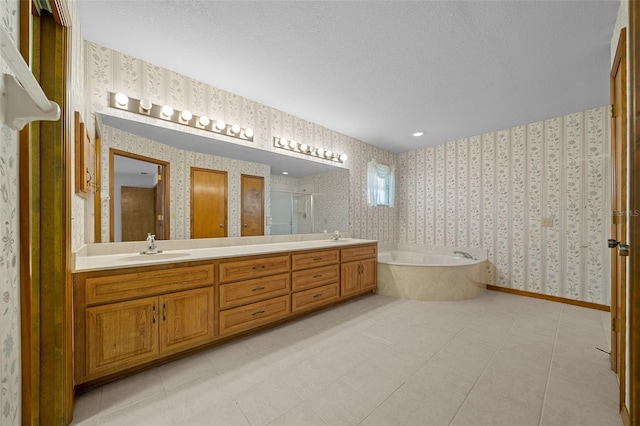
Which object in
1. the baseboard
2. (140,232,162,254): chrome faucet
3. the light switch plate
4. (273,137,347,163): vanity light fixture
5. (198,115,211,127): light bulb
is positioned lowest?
the baseboard

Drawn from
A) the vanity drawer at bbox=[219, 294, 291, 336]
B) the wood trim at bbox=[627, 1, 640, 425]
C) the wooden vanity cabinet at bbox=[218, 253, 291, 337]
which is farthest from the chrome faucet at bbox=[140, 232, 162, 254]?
the wood trim at bbox=[627, 1, 640, 425]

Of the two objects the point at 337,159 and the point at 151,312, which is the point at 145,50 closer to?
the point at 151,312

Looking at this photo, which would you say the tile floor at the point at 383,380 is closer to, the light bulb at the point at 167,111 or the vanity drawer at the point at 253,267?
the vanity drawer at the point at 253,267

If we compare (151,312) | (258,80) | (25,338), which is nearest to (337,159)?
(258,80)

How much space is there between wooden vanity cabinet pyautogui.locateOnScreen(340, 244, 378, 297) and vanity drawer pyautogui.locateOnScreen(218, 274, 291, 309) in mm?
822

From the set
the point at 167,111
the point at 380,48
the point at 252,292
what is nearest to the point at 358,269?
the point at 252,292

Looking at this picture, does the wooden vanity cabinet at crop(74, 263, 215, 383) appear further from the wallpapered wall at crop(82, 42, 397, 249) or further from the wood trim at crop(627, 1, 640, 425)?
the wood trim at crop(627, 1, 640, 425)

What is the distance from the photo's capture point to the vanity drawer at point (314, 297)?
250cm

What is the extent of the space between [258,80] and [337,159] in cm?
165

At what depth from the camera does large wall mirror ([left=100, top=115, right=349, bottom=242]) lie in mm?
2029

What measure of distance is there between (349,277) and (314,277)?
1.87ft

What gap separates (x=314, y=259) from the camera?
2.69 m

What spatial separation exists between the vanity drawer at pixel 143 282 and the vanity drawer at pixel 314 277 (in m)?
0.84

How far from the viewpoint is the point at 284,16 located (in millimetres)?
1631
